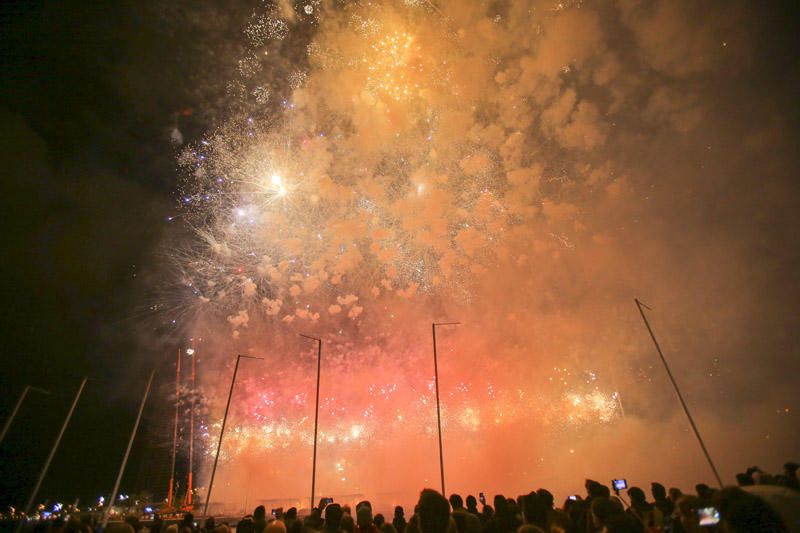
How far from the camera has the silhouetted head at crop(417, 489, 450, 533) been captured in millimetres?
3732

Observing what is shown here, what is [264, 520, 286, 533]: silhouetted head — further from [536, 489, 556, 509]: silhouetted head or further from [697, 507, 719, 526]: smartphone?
A: [697, 507, 719, 526]: smartphone

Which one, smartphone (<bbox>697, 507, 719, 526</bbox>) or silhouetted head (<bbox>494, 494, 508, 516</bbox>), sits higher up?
silhouetted head (<bbox>494, 494, 508, 516</bbox>)

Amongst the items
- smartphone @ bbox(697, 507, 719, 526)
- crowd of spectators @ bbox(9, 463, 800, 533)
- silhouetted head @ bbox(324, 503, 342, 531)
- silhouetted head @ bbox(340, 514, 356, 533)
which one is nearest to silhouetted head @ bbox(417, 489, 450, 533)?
crowd of spectators @ bbox(9, 463, 800, 533)

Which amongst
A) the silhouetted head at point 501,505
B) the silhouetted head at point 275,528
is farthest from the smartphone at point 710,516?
the silhouetted head at point 275,528

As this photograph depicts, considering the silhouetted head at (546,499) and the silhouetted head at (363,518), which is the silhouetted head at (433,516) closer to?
the silhouetted head at (363,518)

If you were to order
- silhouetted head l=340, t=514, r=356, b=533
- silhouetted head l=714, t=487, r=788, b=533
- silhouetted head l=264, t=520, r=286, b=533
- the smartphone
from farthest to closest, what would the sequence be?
1. silhouetted head l=340, t=514, r=356, b=533
2. silhouetted head l=264, t=520, r=286, b=533
3. the smartphone
4. silhouetted head l=714, t=487, r=788, b=533

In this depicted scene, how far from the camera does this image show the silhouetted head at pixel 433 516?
3.73m

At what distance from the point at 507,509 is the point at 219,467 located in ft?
220

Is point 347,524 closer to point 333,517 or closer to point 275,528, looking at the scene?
point 333,517

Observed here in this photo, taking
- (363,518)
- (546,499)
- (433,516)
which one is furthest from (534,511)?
(433,516)

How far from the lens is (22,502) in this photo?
3819cm

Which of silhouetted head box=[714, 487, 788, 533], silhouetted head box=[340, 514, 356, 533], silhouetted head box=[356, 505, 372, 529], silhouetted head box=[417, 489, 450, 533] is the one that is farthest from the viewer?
silhouetted head box=[356, 505, 372, 529]

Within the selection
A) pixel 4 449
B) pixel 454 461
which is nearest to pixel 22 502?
pixel 4 449

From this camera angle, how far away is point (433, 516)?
374 cm
